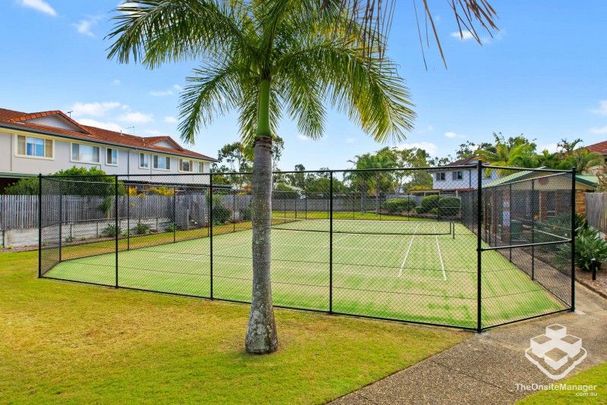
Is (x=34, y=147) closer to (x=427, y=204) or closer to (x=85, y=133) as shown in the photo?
(x=85, y=133)

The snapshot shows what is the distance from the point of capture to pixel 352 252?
15789mm

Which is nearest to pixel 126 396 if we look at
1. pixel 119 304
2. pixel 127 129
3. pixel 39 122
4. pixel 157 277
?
pixel 119 304

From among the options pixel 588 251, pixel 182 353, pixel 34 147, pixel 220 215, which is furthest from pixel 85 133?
pixel 588 251

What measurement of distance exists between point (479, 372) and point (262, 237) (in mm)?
3132

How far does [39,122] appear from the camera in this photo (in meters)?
23.6

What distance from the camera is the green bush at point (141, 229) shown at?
19.4 metres

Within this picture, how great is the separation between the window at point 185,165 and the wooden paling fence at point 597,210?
101ft

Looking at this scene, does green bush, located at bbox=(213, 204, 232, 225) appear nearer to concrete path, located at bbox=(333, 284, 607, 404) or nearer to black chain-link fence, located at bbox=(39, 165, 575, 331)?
black chain-link fence, located at bbox=(39, 165, 575, 331)

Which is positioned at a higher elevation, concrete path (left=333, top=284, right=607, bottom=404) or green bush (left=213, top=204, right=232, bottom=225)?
green bush (left=213, top=204, right=232, bottom=225)

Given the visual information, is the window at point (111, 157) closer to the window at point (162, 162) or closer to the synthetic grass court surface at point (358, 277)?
the window at point (162, 162)

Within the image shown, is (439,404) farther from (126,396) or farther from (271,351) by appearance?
(126,396)

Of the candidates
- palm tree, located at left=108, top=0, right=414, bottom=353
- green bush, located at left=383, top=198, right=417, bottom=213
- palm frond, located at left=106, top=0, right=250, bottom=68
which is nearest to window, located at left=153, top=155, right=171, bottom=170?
green bush, located at left=383, top=198, right=417, bottom=213

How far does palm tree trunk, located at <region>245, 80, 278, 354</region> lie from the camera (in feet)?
16.9

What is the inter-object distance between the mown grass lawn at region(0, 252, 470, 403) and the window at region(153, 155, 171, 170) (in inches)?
1017
